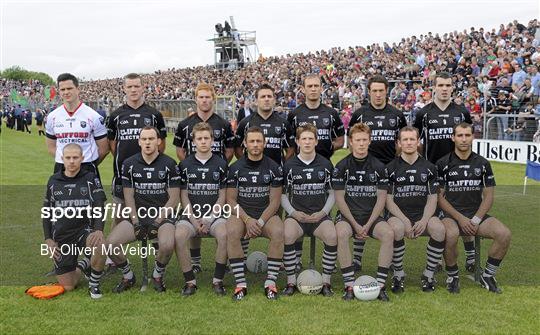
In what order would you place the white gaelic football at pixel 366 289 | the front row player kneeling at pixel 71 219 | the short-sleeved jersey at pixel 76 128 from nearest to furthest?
the white gaelic football at pixel 366 289 < the front row player kneeling at pixel 71 219 < the short-sleeved jersey at pixel 76 128

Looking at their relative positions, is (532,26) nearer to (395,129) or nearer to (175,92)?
(395,129)

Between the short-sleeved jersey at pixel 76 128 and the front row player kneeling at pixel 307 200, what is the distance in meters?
2.69

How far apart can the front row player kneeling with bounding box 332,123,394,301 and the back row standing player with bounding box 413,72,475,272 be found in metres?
1.12

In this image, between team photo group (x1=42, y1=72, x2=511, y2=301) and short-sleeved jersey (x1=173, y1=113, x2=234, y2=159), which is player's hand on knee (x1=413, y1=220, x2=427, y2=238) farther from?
short-sleeved jersey (x1=173, y1=113, x2=234, y2=159)

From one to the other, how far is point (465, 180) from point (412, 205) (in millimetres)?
707

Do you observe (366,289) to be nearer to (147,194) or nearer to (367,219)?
(367,219)

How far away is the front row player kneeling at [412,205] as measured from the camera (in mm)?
6082

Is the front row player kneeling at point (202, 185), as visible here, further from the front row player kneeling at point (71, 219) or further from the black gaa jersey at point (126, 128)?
the front row player kneeling at point (71, 219)

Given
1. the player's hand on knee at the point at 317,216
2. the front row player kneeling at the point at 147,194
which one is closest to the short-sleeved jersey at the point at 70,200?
the front row player kneeling at the point at 147,194

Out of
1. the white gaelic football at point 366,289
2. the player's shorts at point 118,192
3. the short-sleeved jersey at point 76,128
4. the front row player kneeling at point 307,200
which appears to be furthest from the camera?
the short-sleeved jersey at point 76,128

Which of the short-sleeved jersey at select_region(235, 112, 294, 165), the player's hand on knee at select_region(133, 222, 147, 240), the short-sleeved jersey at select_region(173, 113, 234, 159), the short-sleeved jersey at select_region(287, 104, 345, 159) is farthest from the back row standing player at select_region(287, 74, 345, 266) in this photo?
the player's hand on knee at select_region(133, 222, 147, 240)

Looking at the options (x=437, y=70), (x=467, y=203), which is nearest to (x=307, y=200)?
(x=467, y=203)

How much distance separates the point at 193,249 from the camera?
22.5 ft

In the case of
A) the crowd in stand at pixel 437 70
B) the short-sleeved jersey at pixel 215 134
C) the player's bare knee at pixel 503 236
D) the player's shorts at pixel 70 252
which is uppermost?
the crowd in stand at pixel 437 70
